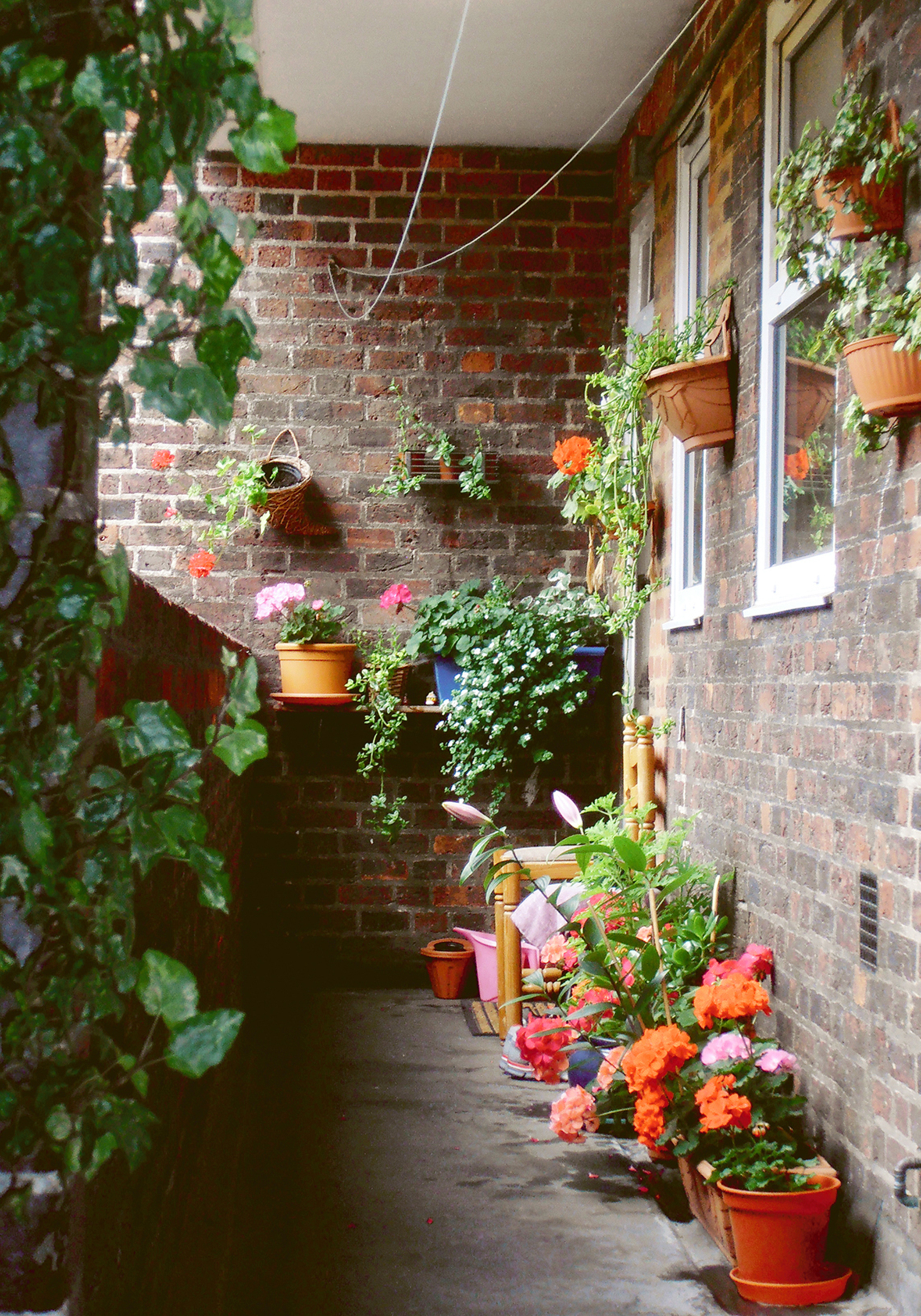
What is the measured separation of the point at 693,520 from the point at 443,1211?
2.23 m

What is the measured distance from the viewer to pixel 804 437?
8.63 ft

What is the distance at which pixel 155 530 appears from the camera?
4.42m

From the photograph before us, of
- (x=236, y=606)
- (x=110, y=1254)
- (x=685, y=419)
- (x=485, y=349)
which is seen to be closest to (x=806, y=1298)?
(x=110, y=1254)

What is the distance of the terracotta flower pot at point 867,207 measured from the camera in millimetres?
1966

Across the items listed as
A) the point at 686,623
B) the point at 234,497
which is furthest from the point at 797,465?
the point at 234,497

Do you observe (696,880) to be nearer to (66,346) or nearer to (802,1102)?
(802,1102)

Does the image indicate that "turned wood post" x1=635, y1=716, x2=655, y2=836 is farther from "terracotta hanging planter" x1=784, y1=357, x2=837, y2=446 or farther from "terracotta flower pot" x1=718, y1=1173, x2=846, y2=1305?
"terracotta flower pot" x1=718, y1=1173, x2=846, y2=1305

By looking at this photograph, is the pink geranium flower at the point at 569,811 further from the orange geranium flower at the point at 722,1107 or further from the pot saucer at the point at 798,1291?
the pot saucer at the point at 798,1291

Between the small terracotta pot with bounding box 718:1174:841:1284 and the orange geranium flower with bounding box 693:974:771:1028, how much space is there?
328 millimetres

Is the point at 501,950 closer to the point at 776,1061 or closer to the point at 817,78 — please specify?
the point at 776,1061

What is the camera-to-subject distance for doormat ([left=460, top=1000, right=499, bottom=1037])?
3795 mm

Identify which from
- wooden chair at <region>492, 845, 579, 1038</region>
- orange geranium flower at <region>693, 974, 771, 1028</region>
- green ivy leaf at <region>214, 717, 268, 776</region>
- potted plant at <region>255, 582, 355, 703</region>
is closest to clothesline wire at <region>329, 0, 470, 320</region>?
potted plant at <region>255, 582, 355, 703</region>

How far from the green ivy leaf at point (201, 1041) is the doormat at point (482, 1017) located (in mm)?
2907

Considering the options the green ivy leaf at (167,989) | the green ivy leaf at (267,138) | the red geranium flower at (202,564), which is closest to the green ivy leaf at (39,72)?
the green ivy leaf at (267,138)
